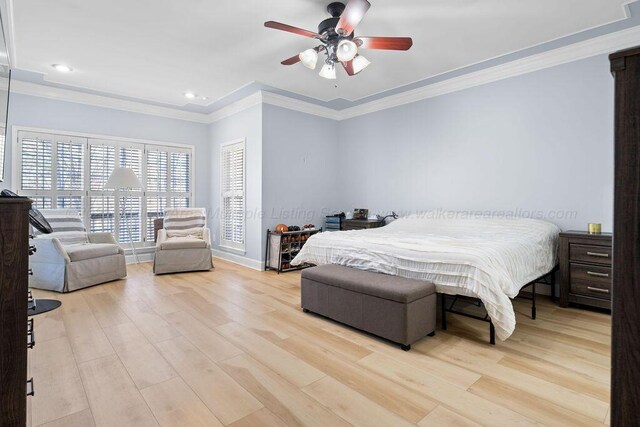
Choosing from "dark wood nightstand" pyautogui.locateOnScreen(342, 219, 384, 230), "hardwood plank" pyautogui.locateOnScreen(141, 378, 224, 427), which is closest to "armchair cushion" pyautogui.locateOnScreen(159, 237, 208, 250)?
"dark wood nightstand" pyautogui.locateOnScreen(342, 219, 384, 230)

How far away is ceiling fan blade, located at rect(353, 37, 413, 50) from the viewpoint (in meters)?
2.69

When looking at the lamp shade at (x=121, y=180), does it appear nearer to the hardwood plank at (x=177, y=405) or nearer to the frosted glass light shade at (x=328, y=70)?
the frosted glass light shade at (x=328, y=70)

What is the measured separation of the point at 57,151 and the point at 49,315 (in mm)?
2988

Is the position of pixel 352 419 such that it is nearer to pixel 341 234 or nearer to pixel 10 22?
pixel 341 234

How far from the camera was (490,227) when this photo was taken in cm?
373

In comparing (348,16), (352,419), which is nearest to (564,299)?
(352,419)

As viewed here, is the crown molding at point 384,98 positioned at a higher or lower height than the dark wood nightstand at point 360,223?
higher

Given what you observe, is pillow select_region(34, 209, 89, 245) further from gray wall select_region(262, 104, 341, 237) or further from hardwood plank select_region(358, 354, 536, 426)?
hardwood plank select_region(358, 354, 536, 426)

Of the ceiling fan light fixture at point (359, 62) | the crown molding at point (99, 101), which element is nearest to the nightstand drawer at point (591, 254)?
the ceiling fan light fixture at point (359, 62)

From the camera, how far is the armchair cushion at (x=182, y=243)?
4812 mm

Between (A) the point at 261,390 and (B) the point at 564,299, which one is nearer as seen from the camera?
(A) the point at 261,390

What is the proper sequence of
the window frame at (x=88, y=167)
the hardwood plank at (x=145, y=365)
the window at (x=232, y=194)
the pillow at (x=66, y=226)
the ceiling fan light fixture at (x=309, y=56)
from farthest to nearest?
1. the window at (x=232, y=194)
2. the window frame at (x=88, y=167)
3. the pillow at (x=66, y=226)
4. the ceiling fan light fixture at (x=309, y=56)
5. the hardwood plank at (x=145, y=365)

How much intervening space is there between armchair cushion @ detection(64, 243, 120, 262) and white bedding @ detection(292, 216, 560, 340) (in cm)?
263

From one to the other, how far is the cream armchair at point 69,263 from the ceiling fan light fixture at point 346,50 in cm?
384
